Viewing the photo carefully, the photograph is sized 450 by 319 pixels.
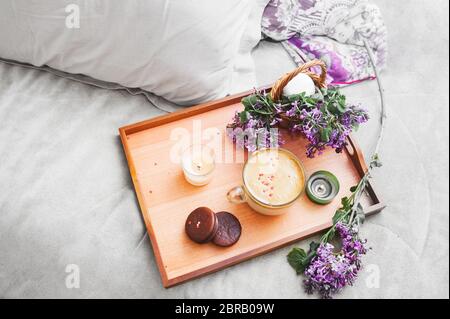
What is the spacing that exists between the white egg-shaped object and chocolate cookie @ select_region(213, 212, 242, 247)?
10.3 inches

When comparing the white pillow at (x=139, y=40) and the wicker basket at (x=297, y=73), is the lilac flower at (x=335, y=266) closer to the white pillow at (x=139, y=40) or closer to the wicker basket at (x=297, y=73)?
the wicker basket at (x=297, y=73)

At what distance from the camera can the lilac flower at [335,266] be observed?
0.75 m

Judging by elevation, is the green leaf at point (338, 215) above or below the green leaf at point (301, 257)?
above

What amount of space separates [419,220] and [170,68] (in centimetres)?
58

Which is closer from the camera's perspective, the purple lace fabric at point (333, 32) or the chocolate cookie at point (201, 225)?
the chocolate cookie at point (201, 225)

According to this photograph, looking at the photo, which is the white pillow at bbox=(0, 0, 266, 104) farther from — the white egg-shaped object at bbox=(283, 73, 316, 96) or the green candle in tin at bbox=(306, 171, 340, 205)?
the green candle in tin at bbox=(306, 171, 340, 205)

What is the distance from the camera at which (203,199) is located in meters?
0.82

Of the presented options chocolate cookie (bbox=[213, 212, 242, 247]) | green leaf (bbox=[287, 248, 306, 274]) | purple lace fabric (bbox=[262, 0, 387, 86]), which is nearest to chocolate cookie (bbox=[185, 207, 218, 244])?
chocolate cookie (bbox=[213, 212, 242, 247])

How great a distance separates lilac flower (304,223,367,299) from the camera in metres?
0.75

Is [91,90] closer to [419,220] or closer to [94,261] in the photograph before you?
[94,261]

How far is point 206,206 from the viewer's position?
0.81 meters

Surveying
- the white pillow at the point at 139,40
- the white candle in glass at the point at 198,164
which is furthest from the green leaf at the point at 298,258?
the white pillow at the point at 139,40

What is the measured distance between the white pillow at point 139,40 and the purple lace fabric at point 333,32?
0.11 metres

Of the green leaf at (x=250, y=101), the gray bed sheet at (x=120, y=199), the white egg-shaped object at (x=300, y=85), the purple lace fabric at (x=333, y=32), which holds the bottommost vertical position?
the gray bed sheet at (x=120, y=199)
